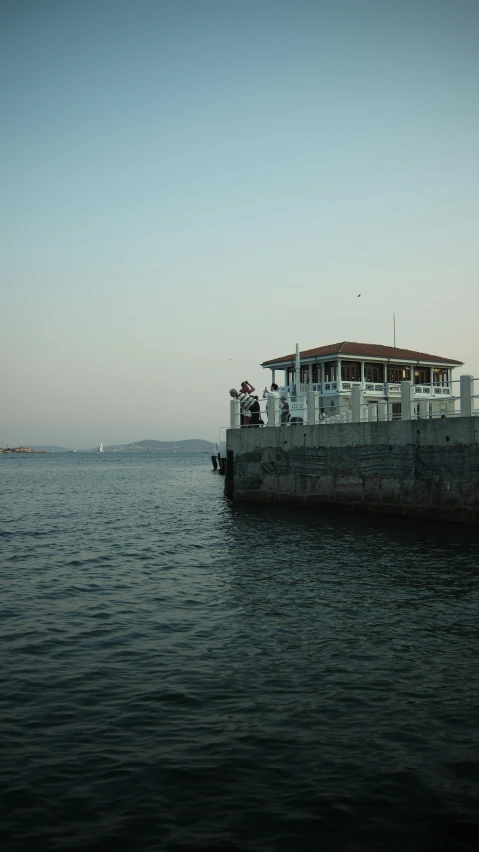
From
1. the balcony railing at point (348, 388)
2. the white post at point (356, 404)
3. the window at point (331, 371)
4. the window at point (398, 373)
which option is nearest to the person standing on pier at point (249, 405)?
the white post at point (356, 404)

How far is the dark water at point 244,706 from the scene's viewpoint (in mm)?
4652

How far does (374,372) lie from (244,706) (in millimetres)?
35323

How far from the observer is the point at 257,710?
6457mm

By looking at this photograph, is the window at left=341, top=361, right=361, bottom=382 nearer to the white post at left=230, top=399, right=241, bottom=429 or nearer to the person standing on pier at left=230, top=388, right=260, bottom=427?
the person standing on pier at left=230, top=388, right=260, bottom=427

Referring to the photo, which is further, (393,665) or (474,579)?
(474,579)

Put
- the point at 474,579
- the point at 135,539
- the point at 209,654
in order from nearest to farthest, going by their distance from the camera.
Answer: the point at 209,654 → the point at 474,579 → the point at 135,539

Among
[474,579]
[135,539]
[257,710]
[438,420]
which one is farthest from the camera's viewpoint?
[135,539]

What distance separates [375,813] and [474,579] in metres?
7.81

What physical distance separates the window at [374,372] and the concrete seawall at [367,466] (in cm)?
1667

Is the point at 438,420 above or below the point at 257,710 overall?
above

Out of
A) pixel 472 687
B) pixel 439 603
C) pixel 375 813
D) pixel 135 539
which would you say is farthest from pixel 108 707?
pixel 135 539

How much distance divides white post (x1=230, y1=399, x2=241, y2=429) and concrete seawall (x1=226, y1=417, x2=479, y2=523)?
0.68 metres

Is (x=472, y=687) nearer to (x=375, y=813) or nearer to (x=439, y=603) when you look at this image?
(x=375, y=813)

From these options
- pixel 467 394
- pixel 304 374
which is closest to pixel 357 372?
pixel 304 374
